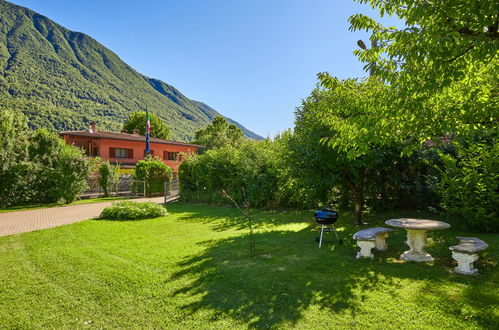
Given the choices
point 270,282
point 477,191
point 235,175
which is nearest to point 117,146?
point 235,175

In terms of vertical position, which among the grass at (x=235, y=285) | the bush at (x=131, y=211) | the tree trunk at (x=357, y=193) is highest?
the tree trunk at (x=357, y=193)

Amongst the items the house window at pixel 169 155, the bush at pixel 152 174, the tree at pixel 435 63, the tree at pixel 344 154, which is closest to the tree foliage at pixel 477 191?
the tree at pixel 344 154

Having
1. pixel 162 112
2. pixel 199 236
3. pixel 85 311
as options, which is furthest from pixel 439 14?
pixel 162 112

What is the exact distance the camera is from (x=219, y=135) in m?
47.2

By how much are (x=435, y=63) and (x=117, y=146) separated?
32997 mm

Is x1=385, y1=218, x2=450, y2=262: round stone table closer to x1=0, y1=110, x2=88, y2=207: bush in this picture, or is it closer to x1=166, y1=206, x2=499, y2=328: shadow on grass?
x1=166, y1=206, x2=499, y2=328: shadow on grass

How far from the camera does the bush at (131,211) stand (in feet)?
36.3

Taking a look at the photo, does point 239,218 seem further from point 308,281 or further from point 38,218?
point 38,218

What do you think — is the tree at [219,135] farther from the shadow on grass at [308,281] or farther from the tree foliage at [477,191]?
the shadow on grass at [308,281]

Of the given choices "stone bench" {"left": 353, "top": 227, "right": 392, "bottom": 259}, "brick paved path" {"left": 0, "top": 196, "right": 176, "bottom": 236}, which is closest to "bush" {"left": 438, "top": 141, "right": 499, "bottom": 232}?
"stone bench" {"left": 353, "top": 227, "right": 392, "bottom": 259}

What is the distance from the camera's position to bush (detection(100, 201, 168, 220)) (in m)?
11.1

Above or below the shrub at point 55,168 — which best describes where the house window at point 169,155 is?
above

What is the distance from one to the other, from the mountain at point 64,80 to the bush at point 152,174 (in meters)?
32.2

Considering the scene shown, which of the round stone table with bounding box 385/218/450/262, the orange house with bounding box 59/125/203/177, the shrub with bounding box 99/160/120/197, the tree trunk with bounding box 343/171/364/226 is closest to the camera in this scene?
the round stone table with bounding box 385/218/450/262
